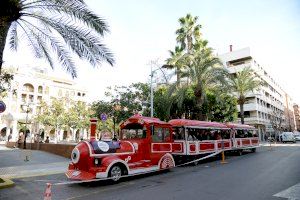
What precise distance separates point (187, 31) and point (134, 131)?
24551 mm

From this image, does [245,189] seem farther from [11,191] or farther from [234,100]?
[234,100]

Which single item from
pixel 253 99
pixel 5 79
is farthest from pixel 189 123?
pixel 253 99

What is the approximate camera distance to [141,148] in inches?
475

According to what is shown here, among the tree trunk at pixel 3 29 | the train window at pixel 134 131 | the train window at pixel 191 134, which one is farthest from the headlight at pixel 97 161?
the train window at pixel 191 134

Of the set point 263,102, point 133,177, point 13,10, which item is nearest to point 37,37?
point 13,10

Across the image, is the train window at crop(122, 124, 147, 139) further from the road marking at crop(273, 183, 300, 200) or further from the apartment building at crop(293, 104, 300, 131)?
the apartment building at crop(293, 104, 300, 131)

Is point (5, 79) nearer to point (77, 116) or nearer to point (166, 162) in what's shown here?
point (166, 162)

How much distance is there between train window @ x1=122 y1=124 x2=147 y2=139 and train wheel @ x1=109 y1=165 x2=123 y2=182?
7.18ft

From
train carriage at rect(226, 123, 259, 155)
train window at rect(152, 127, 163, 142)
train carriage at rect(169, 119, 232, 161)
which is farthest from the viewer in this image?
train carriage at rect(226, 123, 259, 155)

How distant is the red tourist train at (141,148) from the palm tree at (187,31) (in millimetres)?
17397

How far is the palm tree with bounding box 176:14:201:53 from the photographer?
34375 mm

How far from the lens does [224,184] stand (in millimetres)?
9703

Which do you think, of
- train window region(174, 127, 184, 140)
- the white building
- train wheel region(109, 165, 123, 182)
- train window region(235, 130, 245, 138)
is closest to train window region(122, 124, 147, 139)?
train wheel region(109, 165, 123, 182)

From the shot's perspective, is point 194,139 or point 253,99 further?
point 253,99
